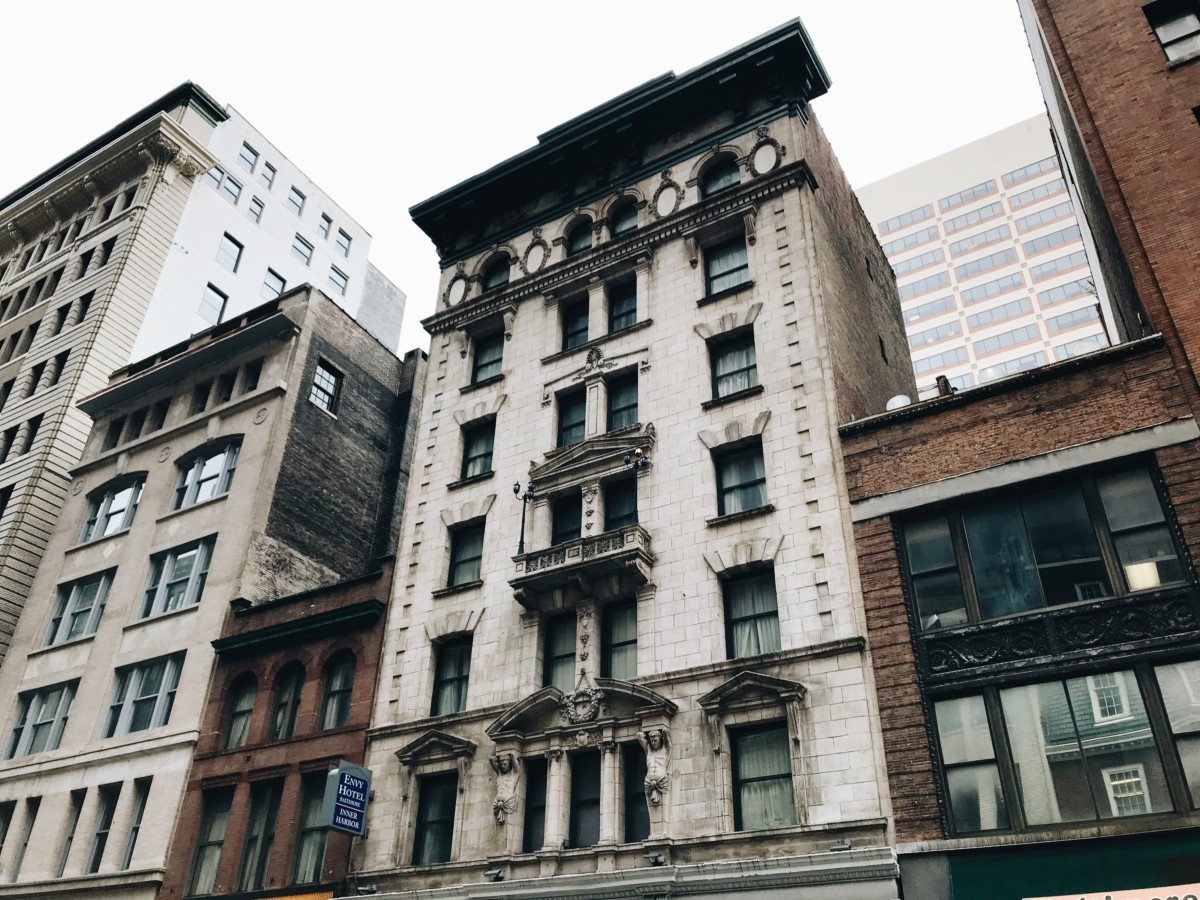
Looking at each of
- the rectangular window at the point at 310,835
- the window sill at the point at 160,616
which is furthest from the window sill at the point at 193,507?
the rectangular window at the point at 310,835

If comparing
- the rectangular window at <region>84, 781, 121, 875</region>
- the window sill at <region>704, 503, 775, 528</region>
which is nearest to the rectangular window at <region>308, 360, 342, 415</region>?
the rectangular window at <region>84, 781, 121, 875</region>

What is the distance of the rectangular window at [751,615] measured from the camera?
2111 cm

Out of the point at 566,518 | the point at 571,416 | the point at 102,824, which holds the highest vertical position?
the point at 571,416

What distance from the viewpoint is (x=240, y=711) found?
28.4 m

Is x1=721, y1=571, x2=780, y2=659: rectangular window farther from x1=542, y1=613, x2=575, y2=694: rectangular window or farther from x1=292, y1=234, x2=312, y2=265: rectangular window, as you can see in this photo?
x1=292, y1=234, x2=312, y2=265: rectangular window

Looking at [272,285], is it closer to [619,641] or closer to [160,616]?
[160,616]

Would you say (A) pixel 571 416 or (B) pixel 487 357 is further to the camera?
(B) pixel 487 357

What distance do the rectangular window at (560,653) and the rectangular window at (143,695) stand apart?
42.6 ft

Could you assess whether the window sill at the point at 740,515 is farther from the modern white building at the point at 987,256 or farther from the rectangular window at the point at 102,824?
the modern white building at the point at 987,256

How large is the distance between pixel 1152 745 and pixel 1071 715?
1298 millimetres

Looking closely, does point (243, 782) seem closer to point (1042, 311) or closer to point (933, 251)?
point (1042, 311)

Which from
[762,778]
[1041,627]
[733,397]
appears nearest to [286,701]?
[762,778]

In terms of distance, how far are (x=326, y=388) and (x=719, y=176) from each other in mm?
16742

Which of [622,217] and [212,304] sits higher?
[212,304]
